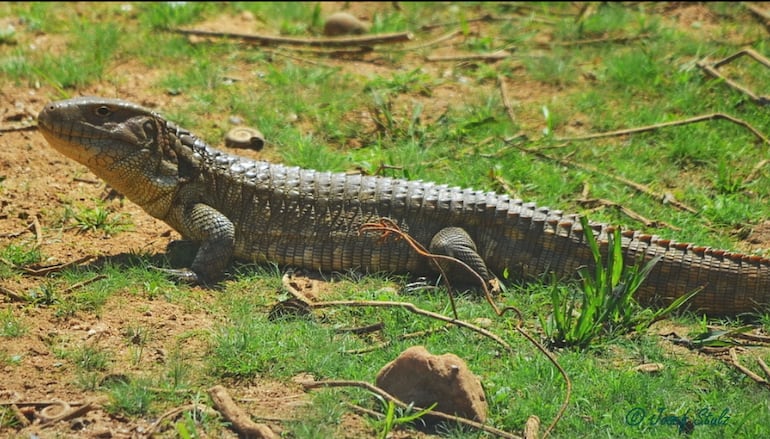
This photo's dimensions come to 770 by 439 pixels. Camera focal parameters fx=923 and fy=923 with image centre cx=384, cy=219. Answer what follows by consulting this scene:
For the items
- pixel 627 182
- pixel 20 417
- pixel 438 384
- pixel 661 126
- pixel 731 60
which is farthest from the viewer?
pixel 731 60

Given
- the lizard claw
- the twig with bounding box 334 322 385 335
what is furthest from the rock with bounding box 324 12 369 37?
the twig with bounding box 334 322 385 335

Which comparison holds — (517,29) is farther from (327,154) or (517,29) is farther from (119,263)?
(119,263)

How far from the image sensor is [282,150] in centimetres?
843

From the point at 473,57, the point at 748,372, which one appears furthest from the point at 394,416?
the point at 473,57

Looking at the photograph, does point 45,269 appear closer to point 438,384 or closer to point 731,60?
point 438,384

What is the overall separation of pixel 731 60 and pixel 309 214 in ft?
17.2

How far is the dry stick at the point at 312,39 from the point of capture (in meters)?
10.3

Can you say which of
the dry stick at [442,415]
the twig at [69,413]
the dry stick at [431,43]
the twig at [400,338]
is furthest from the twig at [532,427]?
the dry stick at [431,43]

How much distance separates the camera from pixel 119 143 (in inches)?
263

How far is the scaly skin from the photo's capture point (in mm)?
6562

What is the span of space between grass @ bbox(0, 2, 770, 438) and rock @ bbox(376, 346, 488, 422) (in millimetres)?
136

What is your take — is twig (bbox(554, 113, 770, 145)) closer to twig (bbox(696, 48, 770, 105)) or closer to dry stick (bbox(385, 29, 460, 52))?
twig (bbox(696, 48, 770, 105))

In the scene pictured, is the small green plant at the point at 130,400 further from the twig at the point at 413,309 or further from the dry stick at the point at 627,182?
the dry stick at the point at 627,182

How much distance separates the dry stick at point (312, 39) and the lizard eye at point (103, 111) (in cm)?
378
